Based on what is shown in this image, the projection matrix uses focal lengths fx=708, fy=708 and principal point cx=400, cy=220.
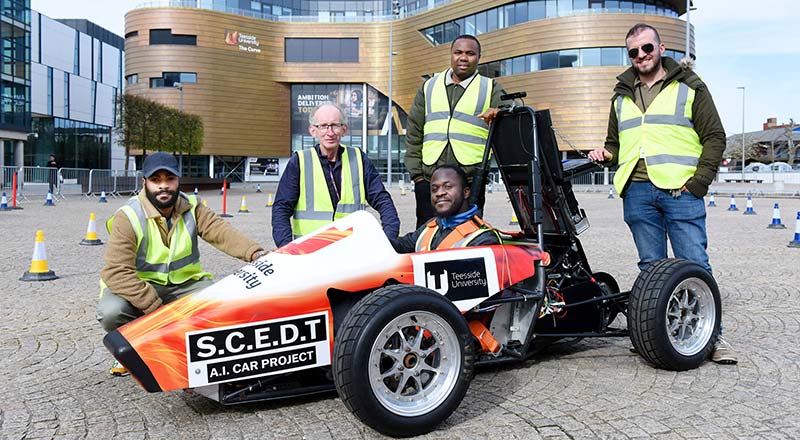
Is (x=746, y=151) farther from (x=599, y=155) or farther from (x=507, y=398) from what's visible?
(x=507, y=398)

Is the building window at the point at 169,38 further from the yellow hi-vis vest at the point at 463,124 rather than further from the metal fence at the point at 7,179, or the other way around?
the yellow hi-vis vest at the point at 463,124

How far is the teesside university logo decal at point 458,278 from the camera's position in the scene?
3930mm

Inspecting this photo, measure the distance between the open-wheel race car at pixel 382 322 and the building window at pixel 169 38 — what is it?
69.4 m

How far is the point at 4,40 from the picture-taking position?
43.2 metres

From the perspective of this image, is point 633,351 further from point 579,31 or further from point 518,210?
point 579,31

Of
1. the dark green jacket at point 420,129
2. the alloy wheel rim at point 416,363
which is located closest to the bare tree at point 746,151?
the dark green jacket at point 420,129

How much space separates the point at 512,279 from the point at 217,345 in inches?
69.9

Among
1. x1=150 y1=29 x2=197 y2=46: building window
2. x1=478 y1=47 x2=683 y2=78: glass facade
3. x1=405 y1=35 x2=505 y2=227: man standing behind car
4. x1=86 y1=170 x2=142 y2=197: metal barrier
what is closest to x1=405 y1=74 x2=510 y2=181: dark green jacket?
x1=405 y1=35 x2=505 y2=227: man standing behind car

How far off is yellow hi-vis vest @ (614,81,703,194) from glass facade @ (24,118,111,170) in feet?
202

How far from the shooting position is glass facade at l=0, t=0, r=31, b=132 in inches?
1711

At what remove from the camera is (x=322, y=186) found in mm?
5090

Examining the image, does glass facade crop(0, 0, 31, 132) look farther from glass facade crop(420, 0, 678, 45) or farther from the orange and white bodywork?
the orange and white bodywork

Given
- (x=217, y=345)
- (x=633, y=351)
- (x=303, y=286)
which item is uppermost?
(x=303, y=286)

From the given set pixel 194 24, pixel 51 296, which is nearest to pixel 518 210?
pixel 51 296
